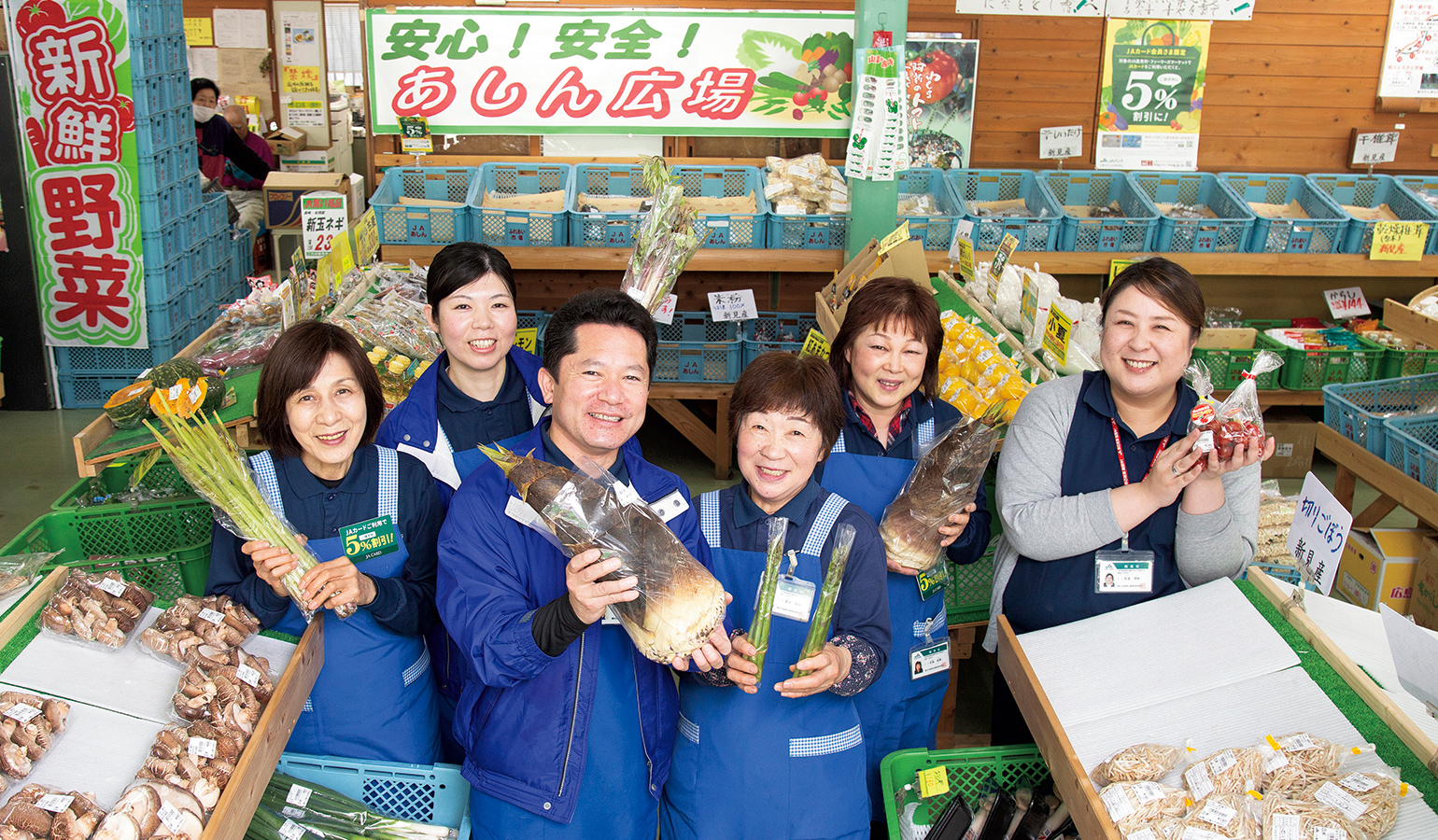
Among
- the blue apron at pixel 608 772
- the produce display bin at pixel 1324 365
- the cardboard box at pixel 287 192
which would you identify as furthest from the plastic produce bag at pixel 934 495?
the cardboard box at pixel 287 192

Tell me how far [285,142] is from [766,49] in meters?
7.08

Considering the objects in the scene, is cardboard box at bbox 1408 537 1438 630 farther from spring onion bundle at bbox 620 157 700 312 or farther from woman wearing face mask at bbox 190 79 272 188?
woman wearing face mask at bbox 190 79 272 188

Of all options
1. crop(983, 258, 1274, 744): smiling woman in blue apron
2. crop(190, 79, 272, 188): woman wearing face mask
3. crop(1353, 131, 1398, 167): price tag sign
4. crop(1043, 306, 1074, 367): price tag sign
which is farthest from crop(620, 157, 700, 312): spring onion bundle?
crop(190, 79, 272, 188): woman wearing face mask

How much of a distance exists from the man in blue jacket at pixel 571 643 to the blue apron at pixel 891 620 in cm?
57

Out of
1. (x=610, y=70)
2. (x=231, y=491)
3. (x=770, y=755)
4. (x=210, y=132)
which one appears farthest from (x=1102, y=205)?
(x=210, y=132)

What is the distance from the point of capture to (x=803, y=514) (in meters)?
2.05

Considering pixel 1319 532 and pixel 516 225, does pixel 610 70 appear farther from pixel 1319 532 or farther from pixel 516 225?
pixel 1319 532

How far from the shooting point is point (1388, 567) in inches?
149

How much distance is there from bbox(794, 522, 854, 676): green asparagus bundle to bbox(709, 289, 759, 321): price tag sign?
11.7ft

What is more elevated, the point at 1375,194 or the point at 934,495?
the point at 1375,194

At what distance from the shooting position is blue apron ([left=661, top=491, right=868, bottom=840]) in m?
Result: 1.96

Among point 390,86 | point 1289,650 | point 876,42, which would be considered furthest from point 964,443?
point 390,86

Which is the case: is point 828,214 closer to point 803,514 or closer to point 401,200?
point 401,200

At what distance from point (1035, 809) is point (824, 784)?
495 mm
